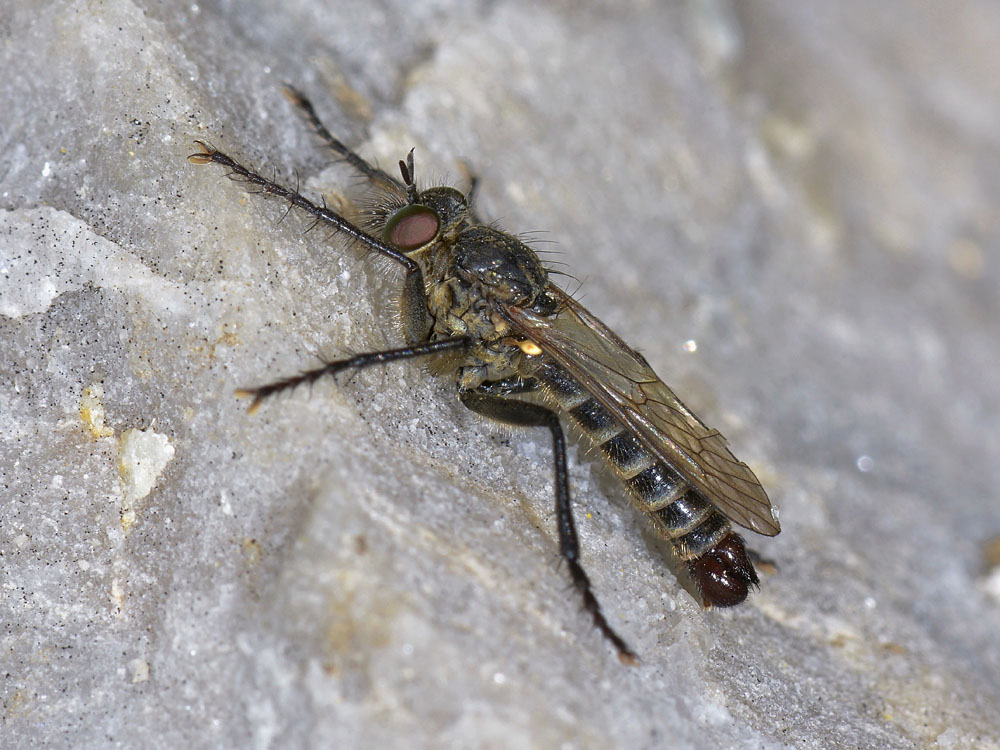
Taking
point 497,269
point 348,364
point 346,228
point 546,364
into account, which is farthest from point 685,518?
point 346,228

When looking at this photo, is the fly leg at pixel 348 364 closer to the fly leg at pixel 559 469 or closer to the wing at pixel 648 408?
the fly leg at pixel 559 469

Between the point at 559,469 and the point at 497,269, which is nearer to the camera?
the point at 559,469

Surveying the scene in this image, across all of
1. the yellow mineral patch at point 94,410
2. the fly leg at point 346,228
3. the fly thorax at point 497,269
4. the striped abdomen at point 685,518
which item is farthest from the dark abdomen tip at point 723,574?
the yellow mineral patch at point 94,410

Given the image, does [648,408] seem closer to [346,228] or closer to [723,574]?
[723,574]


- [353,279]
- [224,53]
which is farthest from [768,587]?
[224,53]

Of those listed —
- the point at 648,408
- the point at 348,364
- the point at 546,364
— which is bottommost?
the point at 546,364

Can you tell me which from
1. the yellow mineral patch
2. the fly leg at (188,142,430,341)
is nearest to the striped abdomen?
the fly leg at (188,142,430,341)
